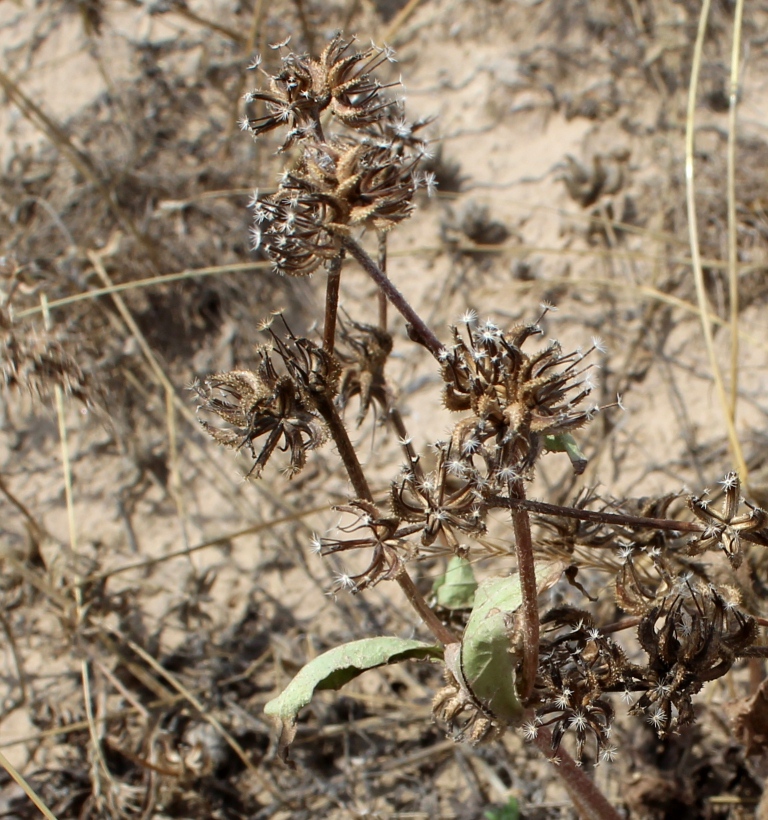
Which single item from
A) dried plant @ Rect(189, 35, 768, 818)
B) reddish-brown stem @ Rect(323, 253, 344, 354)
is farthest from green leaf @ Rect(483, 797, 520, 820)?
reddish-brown stem @ Rect(323, 253, 344, 354)

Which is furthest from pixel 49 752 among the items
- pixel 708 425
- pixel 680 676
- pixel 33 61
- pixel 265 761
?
pixel 33 61

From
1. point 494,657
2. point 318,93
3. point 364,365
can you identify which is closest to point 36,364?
point 364,365

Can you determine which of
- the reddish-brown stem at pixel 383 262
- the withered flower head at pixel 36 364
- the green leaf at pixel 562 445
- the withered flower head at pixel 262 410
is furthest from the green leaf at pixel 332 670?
the withered flower head at pixel 36 364

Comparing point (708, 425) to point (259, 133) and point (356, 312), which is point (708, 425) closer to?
point (356, 312)

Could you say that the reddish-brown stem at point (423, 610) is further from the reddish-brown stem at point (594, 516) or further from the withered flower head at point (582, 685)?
the reddish-brown stem at point (594, 516)

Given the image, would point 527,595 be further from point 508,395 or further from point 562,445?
point 508,395

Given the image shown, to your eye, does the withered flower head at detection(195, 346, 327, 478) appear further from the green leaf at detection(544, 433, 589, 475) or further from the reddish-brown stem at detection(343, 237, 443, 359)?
the green leaf at detection(544, 433, 589, 475)
